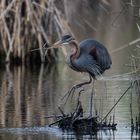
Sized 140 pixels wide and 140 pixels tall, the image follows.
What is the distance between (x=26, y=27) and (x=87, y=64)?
6.55 meters

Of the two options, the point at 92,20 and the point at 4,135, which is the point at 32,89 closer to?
the point at 4,135

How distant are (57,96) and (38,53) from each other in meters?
5.16

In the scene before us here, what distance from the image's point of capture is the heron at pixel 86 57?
A: 34.4 ft

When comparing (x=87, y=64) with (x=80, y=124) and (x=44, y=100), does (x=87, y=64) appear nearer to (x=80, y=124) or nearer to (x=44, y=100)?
(x=80, y=124)

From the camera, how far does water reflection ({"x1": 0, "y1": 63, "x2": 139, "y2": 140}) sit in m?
9.53

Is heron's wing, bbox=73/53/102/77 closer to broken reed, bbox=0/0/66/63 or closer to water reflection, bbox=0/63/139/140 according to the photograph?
water reflection, bbox=0/63/139/140

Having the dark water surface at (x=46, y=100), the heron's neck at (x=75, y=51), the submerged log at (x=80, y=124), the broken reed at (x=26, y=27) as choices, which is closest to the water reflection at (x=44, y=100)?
the dark water surface at (x=46, y=100)

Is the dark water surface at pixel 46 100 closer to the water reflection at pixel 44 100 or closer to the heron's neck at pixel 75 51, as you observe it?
the water reflection at pixel 44 100

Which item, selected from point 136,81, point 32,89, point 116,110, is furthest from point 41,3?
point 136,81

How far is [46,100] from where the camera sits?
12164 mm


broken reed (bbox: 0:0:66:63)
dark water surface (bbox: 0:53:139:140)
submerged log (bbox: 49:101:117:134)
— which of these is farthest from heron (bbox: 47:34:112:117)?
broken reed (bbox: 0:0:66:63)

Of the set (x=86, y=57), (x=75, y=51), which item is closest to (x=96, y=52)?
(x=86, y=57)

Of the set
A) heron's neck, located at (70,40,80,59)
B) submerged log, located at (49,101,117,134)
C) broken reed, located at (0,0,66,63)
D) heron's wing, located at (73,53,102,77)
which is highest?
broken reed, located at (0,0,66,63)

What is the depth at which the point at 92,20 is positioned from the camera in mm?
27922
